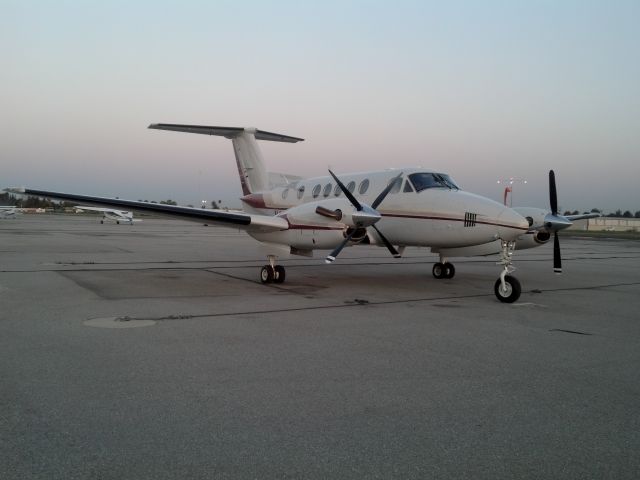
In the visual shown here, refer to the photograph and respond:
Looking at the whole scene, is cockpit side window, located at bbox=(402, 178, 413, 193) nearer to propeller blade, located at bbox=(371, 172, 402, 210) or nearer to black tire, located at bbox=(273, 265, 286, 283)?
propeller blade, located at bbox=(371, 172, 402, 210)

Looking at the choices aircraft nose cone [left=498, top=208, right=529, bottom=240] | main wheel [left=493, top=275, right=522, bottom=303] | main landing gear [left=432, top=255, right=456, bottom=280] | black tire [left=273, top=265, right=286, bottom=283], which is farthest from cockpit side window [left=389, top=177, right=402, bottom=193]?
main wheel [left=493, top=275, right=522, bottom=303]

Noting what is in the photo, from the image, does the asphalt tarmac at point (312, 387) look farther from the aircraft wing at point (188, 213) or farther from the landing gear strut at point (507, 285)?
the aircraft wing at point (188, 213)

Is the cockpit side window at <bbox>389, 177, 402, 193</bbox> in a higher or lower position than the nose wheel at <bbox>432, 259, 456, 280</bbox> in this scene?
higher

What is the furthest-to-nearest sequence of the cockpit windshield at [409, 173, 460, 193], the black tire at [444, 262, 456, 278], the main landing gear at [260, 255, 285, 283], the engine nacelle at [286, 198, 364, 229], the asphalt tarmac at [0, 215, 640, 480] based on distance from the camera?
1. the black tire at [444, 262, 456, 278]
2. the main landing gear at [260, 255, 285, 283]
3. the cockpit windshield at [409, 173, 460, 193]
4. the engine nacelle at [286, 198, 364, 229]
5. the asphalt tarmac at [0, 215, 640, 480]

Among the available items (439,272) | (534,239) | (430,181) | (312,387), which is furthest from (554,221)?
(312,387)

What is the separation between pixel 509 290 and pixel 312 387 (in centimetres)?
718

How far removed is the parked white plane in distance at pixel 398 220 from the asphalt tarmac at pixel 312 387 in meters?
1.65

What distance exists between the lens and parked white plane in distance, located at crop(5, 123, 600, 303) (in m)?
11.8

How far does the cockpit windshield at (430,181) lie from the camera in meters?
13.3

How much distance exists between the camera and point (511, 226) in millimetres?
11391

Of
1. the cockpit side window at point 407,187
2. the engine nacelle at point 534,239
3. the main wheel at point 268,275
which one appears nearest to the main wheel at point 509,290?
the engine nacelle at point 534,239

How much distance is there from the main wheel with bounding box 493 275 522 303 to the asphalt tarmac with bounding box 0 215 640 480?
0.56 ft

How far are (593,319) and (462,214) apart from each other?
377 centimetres

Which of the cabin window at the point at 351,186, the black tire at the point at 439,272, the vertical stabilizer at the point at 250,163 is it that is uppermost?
the vertical stabilizer at the point at 250,163
